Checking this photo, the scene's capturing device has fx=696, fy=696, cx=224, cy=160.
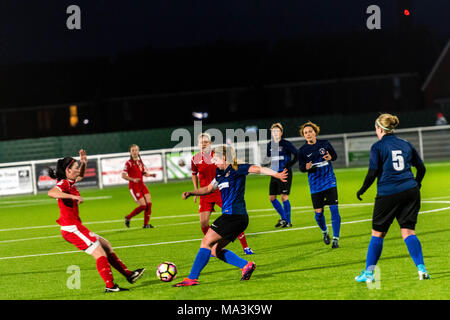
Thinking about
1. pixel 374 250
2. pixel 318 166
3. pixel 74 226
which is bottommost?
pixel 374 250

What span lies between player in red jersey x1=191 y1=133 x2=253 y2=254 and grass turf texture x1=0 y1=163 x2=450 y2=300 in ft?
1.87

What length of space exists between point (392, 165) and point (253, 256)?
4133mm

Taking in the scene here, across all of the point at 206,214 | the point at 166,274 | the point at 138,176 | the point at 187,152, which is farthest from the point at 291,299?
the point at 187,152

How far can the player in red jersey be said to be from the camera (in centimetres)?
1261

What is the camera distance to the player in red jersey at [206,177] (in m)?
12.6

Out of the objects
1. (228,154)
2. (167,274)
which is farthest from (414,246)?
(167,274)

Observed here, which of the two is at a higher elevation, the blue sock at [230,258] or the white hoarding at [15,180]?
the white hoarding at [15,180]

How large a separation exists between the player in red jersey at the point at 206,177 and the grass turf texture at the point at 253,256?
0.57m

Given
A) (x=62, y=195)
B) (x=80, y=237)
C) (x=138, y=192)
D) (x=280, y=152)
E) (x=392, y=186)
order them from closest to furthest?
(x=392, y=186)
(x=62, y=195)
(x=80, y=237)
(x=280, y=152)
(x=138, y=192)

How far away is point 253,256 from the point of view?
12008 mm

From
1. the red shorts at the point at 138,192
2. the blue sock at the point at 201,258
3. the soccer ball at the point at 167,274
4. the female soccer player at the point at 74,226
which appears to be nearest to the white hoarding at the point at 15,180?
the red shorts at the point at 138,192

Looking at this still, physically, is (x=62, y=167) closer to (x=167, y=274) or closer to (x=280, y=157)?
(x=167, y=274)

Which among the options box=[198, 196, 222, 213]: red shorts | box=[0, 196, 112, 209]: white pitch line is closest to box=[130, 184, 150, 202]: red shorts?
box=[198, 196, 222, 213]: red shorts

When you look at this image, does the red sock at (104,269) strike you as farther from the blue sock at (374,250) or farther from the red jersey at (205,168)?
the red jersey at (205,168)
